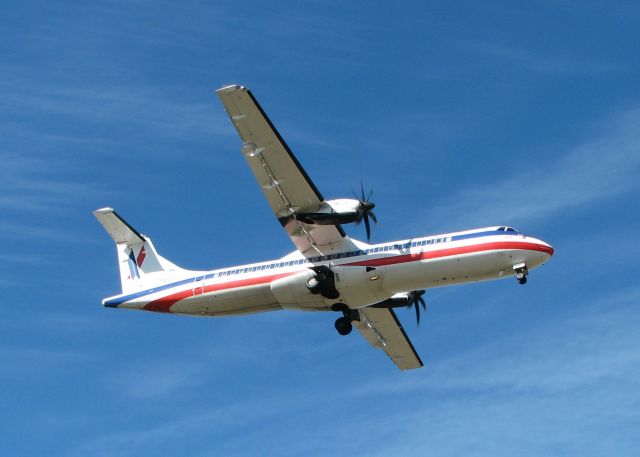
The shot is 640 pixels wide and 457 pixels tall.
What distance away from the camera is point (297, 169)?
3866cm

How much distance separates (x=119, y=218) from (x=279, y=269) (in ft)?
27.4

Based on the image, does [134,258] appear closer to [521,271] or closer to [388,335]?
[388,335]

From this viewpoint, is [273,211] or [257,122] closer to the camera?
[257,122]

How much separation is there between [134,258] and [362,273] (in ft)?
34.4

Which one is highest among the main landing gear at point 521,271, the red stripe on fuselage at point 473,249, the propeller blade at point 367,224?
the propeller blade at point 367,224

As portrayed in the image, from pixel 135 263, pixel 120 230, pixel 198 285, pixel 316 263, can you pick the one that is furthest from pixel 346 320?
pixel 120 230

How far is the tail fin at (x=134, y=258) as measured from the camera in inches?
1721

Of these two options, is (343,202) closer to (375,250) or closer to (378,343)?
(375,250)

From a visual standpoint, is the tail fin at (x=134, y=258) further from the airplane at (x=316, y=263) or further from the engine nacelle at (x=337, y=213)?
the engine nacelle at (x=337, y=213)

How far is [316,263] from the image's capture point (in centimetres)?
4069

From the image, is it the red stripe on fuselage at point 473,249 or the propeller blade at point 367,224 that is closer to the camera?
the red stripe on fuselage at point 473,249

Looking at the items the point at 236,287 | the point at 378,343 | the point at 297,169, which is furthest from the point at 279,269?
the point at 378,343

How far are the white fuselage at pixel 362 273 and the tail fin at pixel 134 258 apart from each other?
126 cm

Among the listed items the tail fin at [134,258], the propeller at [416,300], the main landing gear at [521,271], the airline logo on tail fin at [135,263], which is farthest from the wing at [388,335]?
the airline logo on tail fin at [135,263]
